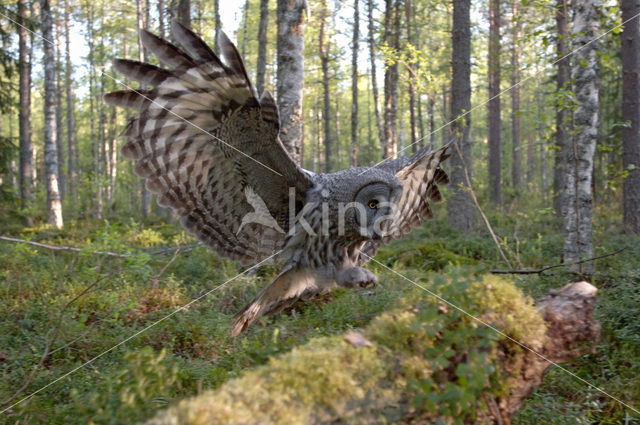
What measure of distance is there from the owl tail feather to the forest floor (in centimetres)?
22

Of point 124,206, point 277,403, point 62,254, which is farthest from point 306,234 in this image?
point 124,206

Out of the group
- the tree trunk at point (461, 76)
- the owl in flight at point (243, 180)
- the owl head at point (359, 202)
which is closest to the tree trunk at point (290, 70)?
the owl in flight at point (243, 180)

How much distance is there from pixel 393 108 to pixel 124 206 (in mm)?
20479

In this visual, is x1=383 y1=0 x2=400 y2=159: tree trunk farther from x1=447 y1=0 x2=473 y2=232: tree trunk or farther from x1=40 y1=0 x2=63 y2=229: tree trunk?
x1=40 y1=0 x2=63 y2=229: tree trunk

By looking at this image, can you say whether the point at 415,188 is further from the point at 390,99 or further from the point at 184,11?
the point at 390,99

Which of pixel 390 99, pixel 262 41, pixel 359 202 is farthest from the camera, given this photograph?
pixel 262 41

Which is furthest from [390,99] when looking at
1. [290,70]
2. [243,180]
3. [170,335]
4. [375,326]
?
[375,326]

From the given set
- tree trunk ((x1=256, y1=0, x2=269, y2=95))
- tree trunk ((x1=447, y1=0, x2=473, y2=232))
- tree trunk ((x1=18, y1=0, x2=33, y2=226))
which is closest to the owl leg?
tree trunk ((x1=447, y1=0, x2=473, y2=232))

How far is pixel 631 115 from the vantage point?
10859mm

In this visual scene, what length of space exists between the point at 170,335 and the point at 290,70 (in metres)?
4.06

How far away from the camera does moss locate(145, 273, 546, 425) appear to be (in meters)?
1.80

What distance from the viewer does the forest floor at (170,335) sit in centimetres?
277

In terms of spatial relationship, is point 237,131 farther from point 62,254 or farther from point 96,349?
point 62,254

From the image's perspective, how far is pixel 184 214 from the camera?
4695 mm
